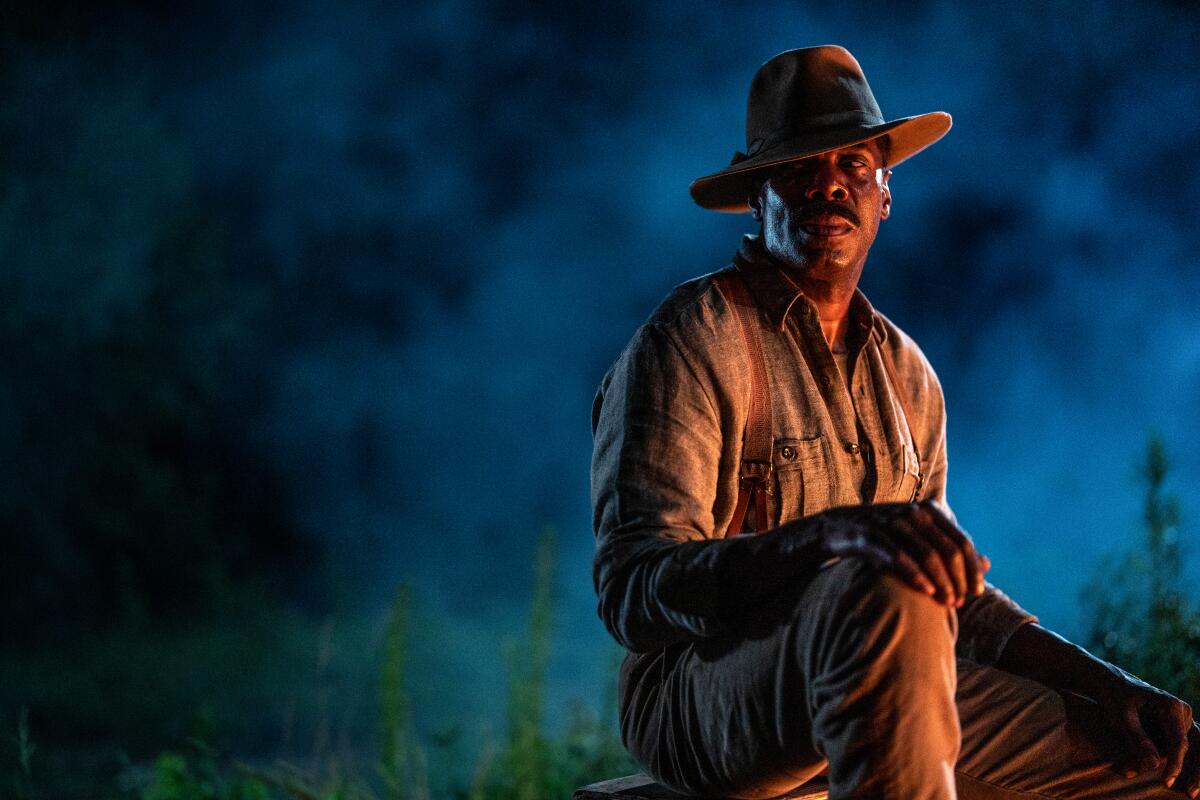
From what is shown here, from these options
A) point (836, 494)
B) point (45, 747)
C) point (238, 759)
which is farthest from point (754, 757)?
point (45, 747)

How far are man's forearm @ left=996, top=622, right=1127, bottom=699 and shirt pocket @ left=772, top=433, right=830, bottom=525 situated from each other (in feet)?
1.96

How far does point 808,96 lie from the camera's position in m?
2.78

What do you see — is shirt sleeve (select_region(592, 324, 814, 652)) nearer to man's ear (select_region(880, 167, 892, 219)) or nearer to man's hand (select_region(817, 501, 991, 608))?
man's hand (select_region(817, 501, 991, 608))

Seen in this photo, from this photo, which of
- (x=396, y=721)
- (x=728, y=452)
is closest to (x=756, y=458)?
(x=728, y=452)

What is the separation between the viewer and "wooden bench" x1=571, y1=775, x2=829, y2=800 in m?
2.49

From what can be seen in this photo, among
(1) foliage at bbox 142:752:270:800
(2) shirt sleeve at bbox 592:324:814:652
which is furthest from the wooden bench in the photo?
(1) foliage at bbox 142:752:270:800

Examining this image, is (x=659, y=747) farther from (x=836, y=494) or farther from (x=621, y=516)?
(x=836, y=494)

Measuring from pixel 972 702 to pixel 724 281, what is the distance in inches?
42.9

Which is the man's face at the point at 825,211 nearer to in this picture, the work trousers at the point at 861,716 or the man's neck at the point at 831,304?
the man's neck at the point at 831,304

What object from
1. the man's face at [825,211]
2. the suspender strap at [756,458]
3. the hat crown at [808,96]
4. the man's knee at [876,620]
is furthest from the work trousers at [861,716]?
the hat crown at [808,96]

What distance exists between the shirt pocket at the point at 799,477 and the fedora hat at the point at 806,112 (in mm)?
637

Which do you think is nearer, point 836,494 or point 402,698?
point 836,494

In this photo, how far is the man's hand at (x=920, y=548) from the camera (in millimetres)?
1819

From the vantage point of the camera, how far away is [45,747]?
25.5 feet
